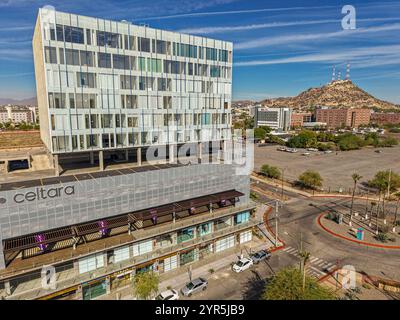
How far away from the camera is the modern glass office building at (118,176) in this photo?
33281mm

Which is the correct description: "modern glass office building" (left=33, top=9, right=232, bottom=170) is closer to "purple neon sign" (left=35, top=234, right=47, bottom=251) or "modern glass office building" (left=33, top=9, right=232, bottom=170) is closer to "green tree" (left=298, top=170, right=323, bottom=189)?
"purple neon sign" (left=35, top=234, right=47, bottom=251)

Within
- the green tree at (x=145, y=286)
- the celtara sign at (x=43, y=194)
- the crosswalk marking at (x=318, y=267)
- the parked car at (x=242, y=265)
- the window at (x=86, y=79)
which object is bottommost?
the crosswalk marking at (x=318, y=267)

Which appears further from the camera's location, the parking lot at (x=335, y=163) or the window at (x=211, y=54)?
the parking lot at (x=335, y=163)

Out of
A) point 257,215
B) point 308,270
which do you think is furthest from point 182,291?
point 257,215

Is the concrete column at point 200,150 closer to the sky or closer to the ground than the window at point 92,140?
closer to the ground

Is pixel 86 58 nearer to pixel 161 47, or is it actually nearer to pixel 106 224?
pixel 161 47

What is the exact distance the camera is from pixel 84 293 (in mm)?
34938

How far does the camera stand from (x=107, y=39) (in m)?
40.2

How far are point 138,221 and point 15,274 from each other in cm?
1634

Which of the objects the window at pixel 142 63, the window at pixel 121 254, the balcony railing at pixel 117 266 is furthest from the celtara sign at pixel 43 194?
the window at pixel 142 63

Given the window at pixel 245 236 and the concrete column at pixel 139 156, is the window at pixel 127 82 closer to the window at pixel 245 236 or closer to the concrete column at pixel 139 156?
the concrete column at pixel 139 156

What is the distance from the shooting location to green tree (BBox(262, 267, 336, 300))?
28344 millimetres

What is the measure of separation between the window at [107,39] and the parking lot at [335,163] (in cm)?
7731
